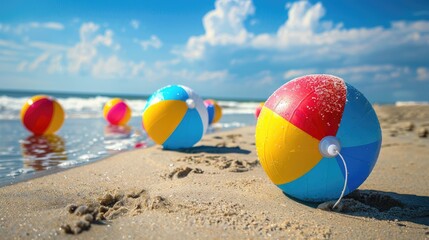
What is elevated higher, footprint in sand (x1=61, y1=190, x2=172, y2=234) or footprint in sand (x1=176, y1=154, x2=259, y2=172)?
footprint in sand (x1=176, y1=154, x2=259, y2=172)

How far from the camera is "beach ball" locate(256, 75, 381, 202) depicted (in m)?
3.17

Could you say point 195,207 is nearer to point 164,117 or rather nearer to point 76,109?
point 164,117

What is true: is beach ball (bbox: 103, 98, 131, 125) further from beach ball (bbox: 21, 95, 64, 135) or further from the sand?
the sand

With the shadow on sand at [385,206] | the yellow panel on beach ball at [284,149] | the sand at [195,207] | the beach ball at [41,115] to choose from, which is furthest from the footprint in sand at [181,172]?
the beach ball at [41,115]

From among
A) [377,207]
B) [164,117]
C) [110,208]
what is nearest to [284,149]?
[377,207]

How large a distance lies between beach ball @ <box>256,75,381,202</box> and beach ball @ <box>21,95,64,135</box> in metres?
8.12

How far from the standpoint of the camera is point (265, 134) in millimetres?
3467

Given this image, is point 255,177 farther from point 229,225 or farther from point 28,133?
point 28,133

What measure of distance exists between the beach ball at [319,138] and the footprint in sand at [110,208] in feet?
4.24

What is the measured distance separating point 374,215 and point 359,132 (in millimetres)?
874

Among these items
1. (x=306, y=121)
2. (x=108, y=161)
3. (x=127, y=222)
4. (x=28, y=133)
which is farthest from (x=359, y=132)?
(x=28, y=133)

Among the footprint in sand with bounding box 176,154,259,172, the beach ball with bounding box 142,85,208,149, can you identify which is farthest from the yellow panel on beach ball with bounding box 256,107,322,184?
the beach ball with bounding box 142,85,208,149

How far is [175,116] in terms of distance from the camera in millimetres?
6652

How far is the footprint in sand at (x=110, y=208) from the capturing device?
2733mm
